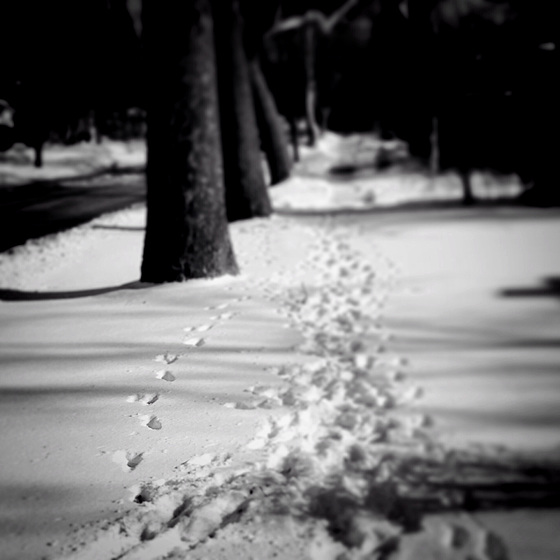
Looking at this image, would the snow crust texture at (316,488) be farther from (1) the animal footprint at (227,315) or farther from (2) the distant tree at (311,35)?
(2) the distant tree at (311,35)

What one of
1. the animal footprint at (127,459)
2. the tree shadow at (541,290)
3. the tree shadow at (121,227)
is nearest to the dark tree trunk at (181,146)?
the animal footprint at (127,459)

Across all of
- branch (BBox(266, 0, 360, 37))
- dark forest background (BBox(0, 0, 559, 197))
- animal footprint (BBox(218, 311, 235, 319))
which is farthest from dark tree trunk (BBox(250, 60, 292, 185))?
branch (BBox(266, 0, 360, 37))

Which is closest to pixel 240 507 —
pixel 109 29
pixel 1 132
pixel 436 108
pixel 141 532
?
pixel 141 532

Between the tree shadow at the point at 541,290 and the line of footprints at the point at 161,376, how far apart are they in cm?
254

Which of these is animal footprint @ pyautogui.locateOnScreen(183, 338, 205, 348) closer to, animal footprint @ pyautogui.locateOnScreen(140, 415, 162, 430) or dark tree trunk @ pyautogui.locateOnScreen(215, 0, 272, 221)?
animal footprint @ pyautogui.locateOnScreen(140, 415, 162, 430)

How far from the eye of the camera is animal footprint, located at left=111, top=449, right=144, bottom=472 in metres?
2.33

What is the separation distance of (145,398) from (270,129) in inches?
418

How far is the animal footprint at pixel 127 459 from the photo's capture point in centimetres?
233

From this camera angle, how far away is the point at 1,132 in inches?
171

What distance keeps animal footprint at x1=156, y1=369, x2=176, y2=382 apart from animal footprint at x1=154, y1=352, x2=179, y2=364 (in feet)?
0.50

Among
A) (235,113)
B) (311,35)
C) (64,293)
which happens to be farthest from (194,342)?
(311,35)

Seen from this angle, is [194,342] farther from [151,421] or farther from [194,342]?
[151,421]

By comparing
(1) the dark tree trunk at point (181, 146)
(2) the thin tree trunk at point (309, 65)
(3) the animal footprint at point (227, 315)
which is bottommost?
(3) the animal footprint at point (227, 315)

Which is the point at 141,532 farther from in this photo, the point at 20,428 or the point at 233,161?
the point at 233,161
